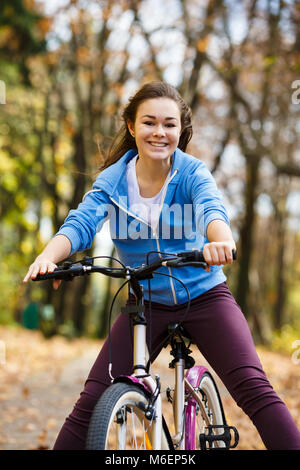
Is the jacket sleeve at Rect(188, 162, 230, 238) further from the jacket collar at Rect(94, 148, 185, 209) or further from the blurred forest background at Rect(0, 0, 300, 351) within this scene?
the blurred forest background at Rect(0, 0, 300, 351)

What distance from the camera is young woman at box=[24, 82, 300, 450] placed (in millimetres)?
2604

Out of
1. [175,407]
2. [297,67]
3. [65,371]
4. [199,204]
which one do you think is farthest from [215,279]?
[65,371]

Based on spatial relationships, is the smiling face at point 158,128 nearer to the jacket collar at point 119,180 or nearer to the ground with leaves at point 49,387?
the jacket collar at point 119,180

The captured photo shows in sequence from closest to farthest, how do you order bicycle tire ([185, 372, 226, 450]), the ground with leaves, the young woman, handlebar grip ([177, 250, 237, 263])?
handlebar grip ([177, 250, 237, 263])
the young woman
bicycle tire ([185, 372, 226, 450])
the ground with leaves

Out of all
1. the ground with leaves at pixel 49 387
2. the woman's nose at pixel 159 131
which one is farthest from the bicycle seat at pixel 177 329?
the ground with leaves at pixel 49 387

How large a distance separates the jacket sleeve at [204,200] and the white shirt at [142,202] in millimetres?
153

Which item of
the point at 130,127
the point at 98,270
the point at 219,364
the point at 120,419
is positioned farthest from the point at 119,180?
the point at 120,419

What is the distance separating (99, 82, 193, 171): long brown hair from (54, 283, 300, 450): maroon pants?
0.89 metres

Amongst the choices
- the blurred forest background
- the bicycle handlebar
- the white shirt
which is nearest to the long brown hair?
the white shirt

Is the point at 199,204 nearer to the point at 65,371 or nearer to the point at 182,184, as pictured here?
the point at 182,184

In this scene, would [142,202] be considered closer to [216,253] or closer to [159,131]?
[159,131]

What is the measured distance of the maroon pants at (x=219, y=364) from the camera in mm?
2469
